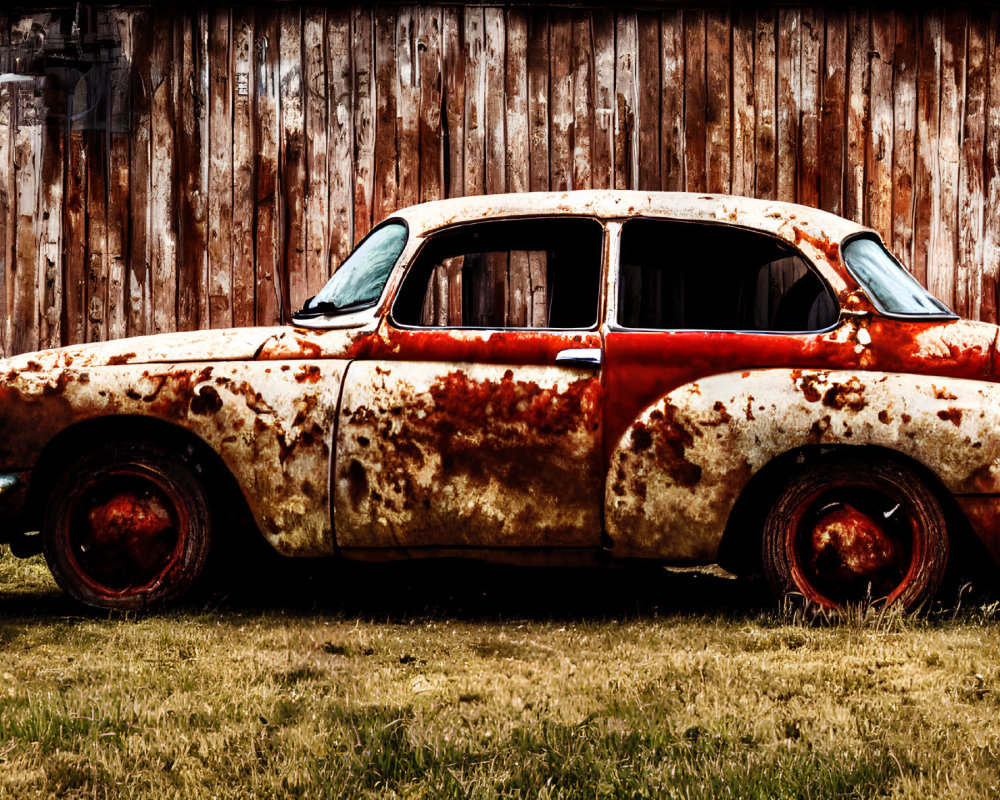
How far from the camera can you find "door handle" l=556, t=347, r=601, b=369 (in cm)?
365

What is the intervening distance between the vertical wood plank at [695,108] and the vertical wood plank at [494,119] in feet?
3.77

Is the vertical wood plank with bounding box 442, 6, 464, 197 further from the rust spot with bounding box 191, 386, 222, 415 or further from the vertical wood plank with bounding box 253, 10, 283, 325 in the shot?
the rust spot with bounding box 191, 386, 222, 415

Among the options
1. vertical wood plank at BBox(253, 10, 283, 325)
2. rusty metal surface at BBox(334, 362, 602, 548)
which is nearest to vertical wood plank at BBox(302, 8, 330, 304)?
vertical wood plank at BBox(253, 10, 283, 325)

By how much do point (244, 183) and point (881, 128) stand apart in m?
4.04

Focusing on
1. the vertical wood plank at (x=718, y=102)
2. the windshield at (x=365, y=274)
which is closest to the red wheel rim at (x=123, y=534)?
the windshield at (x=365, y=274)

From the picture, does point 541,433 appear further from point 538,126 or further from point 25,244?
point 25,244

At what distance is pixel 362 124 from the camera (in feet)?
19.7

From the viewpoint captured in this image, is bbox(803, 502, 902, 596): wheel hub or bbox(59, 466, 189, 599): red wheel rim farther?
bbox(59, 466, 189, 599): red wheel rim

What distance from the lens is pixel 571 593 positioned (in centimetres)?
435

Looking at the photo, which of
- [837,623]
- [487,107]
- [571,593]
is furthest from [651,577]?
[487,107]

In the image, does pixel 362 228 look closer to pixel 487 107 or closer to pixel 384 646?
pixel 487 107

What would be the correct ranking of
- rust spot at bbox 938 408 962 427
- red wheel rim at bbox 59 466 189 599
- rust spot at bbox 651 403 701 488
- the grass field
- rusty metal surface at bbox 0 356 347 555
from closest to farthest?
1. the grass field
2. rust spot at bbox 938 408 962 427
3. rust spot at bbox 651 403 701 488
4. rusty metal surface at bbox 0 356 347 555
5. red wheel rim at bbox 59 466 189 599

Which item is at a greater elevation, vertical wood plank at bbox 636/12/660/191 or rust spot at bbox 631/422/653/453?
vertical wood plank at bbox 636/12/660/191

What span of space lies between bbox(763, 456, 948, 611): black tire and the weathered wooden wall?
292 centimetres
